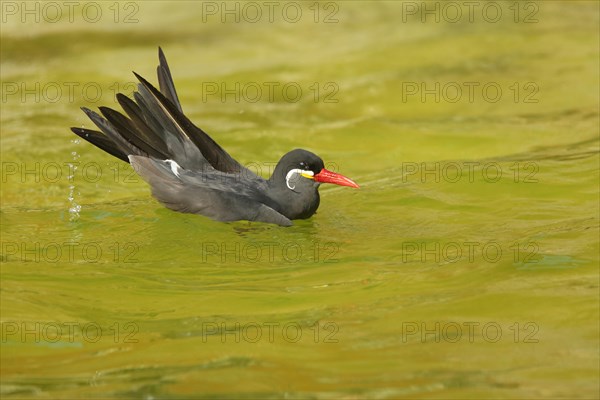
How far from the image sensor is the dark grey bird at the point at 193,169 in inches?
377

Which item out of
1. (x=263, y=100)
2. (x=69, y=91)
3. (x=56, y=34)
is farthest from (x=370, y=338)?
(x=56, y=34)

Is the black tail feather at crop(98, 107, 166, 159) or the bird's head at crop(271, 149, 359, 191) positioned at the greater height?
the black tail feather at crop(98, 107, 166, 159)

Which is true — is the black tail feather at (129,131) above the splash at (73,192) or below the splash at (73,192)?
above

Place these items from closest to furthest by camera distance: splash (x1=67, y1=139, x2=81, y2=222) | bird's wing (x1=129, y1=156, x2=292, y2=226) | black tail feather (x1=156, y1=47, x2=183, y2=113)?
bird's wing (x1=129, y1=156, x2=292, y2=226), black tail feather (x1=156, y1=47, x2=183, y2=113), splash (x1=67, y1=139, x2=81, y2=222)

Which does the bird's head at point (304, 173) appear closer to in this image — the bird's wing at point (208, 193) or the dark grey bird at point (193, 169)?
the dark grey bird at point (193, 169)

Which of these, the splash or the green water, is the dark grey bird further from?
the splash

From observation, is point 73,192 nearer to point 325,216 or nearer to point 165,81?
point 165,81

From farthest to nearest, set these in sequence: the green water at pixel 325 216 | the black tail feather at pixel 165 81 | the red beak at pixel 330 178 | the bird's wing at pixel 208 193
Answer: the black tail feather at pixel 165 81 < the red beak at pixel 330 178 < the bird's wing at pixel 208 193 < the green water at pixel 325 216

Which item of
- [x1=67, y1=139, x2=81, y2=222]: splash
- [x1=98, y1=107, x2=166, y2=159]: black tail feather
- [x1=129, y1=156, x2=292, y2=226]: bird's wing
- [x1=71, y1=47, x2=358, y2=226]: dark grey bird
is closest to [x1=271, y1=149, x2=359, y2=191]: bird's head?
[x1=71, y1=47, x2=358, y2=226]: dark grey bird

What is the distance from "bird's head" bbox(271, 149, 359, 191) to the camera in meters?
9.88

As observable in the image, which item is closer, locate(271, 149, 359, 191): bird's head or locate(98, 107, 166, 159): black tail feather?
locate(98, 107, 166, 159): black tail feather

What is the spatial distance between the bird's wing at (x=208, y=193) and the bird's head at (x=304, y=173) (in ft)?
0.92

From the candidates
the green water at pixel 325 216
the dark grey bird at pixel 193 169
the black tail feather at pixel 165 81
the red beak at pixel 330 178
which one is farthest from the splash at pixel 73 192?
the red beak at pixel 330 178

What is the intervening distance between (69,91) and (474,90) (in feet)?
18.9
